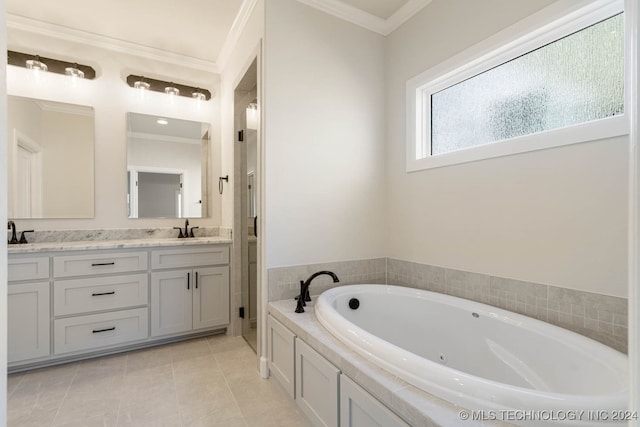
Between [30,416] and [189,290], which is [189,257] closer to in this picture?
[189,290]

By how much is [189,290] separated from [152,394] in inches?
35.5

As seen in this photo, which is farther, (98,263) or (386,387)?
(98,263)

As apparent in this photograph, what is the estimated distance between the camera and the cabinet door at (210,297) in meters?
Answer: 2.71

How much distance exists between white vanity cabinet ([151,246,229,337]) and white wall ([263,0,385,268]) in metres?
0.95

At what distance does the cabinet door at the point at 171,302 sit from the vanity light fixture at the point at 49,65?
6.00ft

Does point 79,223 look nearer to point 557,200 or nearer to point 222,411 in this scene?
point 222,411

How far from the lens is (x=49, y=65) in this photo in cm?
255

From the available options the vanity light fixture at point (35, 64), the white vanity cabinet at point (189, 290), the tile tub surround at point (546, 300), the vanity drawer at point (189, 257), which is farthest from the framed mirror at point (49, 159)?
the tile tub surround at point (546, 300)

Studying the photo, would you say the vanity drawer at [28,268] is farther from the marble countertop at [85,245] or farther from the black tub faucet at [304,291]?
the black tub faucet at [304,291]

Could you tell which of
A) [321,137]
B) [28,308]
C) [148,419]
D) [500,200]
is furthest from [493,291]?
→ [28,308]

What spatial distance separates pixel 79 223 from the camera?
8.76ft

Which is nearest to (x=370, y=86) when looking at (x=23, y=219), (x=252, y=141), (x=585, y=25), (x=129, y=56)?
(x=252, y=141)

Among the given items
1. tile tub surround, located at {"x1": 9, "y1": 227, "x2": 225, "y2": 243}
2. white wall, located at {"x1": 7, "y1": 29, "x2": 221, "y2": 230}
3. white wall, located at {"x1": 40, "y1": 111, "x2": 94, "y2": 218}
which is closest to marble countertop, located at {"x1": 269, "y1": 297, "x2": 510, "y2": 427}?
tile tub surround, located at {"x1": 9, "y1": 227, "x2": 225, "y2": 243}

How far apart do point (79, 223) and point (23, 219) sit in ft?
→ 1.17
